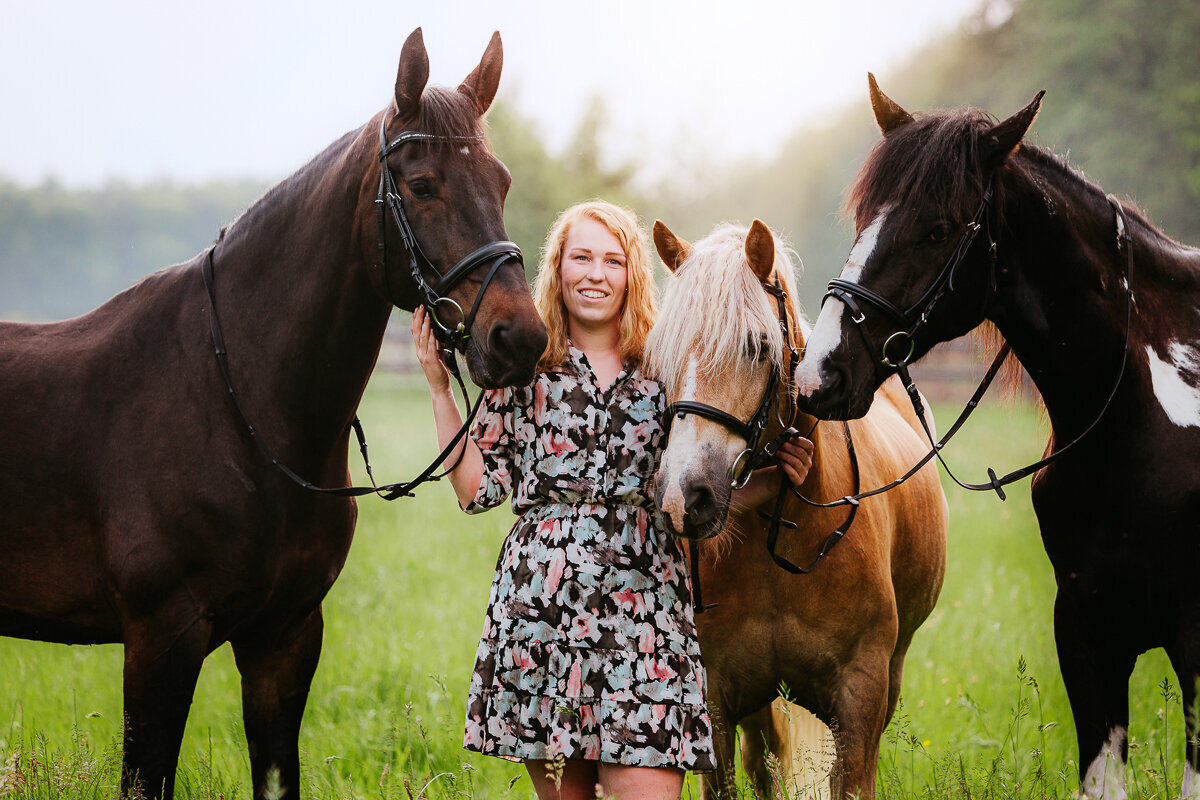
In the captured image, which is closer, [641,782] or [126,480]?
[641,782]

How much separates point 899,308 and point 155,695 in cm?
243

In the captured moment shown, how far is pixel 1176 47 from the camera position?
28.0 meters

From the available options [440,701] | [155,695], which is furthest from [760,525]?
[440,701]

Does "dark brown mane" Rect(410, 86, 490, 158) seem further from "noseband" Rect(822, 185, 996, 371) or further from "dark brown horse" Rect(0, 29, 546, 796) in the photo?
"noseband" Rect(822, 185, 996, 371)

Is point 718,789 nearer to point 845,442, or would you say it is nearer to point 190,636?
point 845,442

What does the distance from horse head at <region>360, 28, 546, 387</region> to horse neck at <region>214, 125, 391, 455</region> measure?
0.42ft

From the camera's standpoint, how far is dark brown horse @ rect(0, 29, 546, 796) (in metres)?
2.72

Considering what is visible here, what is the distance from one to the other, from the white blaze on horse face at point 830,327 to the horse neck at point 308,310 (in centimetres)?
131

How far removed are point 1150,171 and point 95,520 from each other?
101 feet

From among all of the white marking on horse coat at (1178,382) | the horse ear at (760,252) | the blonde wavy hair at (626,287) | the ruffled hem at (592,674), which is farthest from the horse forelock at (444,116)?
the white marking on horse coat at (1178,382)

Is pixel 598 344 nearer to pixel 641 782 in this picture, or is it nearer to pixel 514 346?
pixel 514 346

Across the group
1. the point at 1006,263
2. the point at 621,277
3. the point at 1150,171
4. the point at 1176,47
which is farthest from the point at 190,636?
the point at 1176,47

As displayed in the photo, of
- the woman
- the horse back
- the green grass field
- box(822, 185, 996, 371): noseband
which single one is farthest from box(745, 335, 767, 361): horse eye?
the horse back

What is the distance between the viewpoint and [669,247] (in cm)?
306
